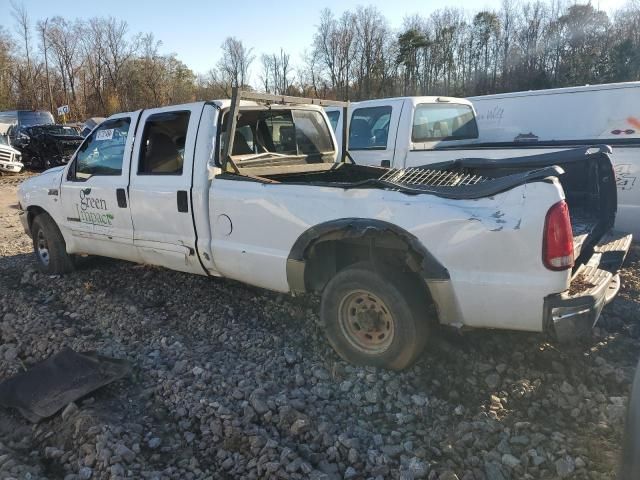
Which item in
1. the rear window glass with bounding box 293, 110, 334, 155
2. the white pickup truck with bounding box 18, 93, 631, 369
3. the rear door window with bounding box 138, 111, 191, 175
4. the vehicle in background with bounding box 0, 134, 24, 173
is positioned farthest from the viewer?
the vehicle in background with bounding box 0, 134, 24, 173

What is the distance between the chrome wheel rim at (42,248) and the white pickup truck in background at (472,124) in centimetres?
379

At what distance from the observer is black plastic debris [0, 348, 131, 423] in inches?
130

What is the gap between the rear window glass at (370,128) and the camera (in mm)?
7238

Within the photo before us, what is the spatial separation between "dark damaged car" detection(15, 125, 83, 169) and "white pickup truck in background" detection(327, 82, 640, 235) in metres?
15.1

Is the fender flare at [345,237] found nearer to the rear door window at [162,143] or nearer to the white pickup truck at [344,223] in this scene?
the white pickup truck at [344,223]

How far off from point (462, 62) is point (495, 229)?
1963 inches

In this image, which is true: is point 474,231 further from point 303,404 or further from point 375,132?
point 375,132

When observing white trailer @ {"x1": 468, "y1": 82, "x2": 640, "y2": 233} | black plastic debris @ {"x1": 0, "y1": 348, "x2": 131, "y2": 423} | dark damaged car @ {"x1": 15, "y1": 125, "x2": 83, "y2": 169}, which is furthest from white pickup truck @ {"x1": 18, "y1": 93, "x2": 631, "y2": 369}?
dark damaged car @ {"x1": 15, "y1": 125, "x2": 83, "y2": 169}

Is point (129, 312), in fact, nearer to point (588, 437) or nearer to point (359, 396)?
point (359, 396)

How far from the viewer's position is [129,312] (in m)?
4.82

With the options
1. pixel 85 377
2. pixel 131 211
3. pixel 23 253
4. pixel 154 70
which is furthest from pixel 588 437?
pixel 154 70

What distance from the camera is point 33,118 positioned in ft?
81.0

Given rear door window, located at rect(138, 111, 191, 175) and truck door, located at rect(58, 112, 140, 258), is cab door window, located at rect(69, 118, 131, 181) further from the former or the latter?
rear door window, located at rect(138, 111, 191, 175)

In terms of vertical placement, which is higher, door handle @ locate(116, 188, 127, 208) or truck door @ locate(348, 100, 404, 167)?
truck door @ locate(348, 100, 404, 167)
